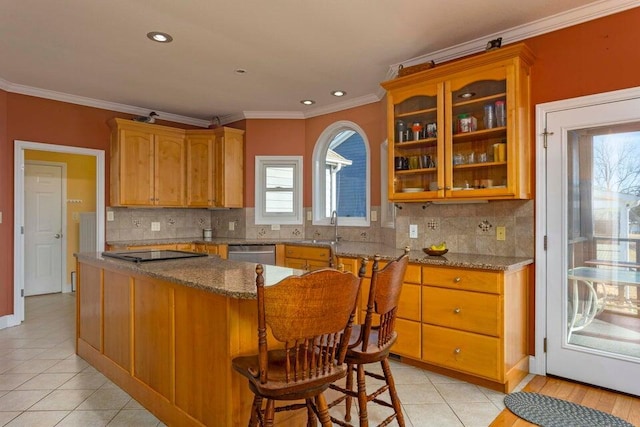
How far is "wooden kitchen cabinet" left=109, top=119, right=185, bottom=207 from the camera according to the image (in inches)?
186

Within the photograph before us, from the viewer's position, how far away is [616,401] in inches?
97.6

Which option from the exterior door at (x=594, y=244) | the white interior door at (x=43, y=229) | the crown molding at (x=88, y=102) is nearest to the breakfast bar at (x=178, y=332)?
the exterior door at (x=594, y=244)

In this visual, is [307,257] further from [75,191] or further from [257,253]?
[75,191]

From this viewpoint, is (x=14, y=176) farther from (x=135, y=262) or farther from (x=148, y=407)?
(x=148, y=407)

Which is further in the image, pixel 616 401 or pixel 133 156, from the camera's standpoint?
pixel 133 156

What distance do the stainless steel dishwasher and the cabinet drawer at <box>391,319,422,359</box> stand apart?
2.07m

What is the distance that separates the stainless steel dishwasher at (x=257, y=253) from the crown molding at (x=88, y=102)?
2.15 metres

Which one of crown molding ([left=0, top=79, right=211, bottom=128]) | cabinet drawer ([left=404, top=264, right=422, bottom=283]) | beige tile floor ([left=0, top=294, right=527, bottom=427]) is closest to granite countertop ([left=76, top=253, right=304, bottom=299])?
beige tile floor ([left=0, top=294, right=527, bottom=427])

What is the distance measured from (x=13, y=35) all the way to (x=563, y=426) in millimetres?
4631

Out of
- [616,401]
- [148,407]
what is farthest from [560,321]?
[148,407]

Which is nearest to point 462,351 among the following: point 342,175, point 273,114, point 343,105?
Result: point 342,175

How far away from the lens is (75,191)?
6289 millimetres

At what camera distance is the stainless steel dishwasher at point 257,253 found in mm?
4746

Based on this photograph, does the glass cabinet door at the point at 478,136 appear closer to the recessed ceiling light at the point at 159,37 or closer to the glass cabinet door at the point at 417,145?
the glass cabinet door at the point at 417,145
